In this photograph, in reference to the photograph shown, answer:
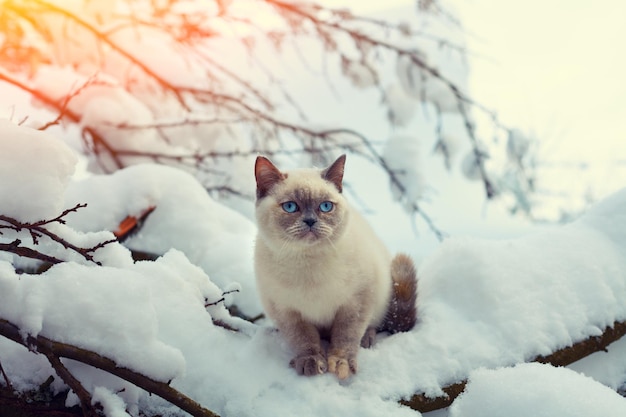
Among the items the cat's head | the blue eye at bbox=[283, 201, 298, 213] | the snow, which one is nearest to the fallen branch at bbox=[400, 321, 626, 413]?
the snow

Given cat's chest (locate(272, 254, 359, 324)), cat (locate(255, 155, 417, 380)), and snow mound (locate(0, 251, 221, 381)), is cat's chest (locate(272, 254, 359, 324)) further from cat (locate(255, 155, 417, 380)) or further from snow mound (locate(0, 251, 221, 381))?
snow mound (locate(0, 251, 221, 381))

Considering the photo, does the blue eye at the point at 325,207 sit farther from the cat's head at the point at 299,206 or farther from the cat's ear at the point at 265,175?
the cat's ear at the point at 265,175

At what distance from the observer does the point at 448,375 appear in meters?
1.36

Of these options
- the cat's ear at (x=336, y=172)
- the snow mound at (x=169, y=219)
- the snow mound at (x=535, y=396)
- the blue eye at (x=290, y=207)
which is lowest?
the snow mound at (x=169, y=219)

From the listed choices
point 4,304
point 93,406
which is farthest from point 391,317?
point 4,304

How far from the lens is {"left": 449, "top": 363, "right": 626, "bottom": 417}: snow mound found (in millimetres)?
981

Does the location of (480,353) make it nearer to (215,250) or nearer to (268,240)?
(268,240)

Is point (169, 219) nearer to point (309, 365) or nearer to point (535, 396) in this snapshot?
point (309, 365)

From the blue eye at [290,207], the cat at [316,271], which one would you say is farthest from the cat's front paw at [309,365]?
the blue eye at [290,207]

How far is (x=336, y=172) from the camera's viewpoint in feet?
5.38

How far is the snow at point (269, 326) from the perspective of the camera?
1.03 metres

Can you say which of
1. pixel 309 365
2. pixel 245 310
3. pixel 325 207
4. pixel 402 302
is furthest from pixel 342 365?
pixel 245 310

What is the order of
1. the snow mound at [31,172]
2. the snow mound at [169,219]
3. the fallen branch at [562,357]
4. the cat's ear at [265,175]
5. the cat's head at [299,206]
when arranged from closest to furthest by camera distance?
the snow mound at [31,172], the fallen branch at [562,357], the cat's head at [299,206], the cat's ear at [265,175], the snow mound at [169,219]

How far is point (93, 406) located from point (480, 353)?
1.02 metres
